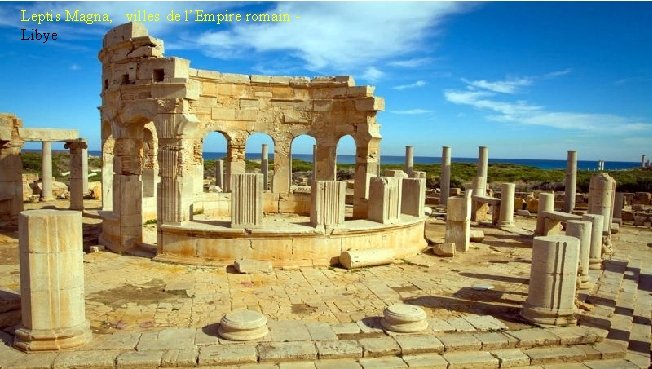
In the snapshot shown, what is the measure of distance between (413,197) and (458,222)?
4.95 ft

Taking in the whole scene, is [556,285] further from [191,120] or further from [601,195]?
[601,195]

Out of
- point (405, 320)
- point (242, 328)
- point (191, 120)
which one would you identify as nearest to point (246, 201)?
point (191, 120)

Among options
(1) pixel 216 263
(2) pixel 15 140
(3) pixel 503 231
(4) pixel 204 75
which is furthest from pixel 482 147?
(2) pixel 15 140

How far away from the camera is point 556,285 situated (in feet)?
25.7

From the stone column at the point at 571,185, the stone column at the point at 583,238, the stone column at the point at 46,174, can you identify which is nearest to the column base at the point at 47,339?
the stone column at the point at 583,238

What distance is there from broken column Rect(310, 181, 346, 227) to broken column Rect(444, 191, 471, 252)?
376 centimetres

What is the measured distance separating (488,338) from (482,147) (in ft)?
57.8

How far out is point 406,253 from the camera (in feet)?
42.0

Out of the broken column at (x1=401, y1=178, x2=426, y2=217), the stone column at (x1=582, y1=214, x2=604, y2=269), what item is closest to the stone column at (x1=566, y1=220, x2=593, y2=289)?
the stone column at (x1=582, y1=214, x2=604, y2=269)

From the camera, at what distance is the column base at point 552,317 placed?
7770 millimetres

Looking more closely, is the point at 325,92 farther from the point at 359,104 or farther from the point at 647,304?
the point at 647,304

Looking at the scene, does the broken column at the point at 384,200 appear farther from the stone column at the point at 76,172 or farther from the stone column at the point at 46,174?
the stone column at the point at 46,174

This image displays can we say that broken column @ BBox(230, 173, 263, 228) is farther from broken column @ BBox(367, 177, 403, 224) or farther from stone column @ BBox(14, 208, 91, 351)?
stone column @ BBox(14, 208, 91, 351)

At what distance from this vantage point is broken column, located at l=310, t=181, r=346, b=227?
1164cm
